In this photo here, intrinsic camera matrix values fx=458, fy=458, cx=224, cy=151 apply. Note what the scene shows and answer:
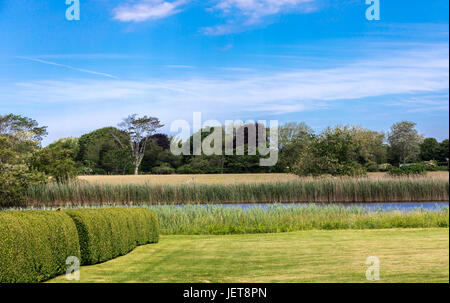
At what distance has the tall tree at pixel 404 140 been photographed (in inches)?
1159

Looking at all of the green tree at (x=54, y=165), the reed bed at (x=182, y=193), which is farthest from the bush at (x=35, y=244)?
the green tree at (x=54, y=165)

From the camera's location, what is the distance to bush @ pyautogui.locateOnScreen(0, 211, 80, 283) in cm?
547

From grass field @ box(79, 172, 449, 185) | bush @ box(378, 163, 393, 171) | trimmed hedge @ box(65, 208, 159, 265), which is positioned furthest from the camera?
bush @ box(378, 163, 393, 171)

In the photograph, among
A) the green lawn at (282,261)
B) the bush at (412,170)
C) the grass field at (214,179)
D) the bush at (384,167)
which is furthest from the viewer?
the bush at (384,167)

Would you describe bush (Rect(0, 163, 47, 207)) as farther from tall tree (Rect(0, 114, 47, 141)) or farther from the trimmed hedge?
the trimmed hedge

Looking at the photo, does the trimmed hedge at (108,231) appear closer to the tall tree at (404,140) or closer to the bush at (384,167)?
the tall tree at (404,140)

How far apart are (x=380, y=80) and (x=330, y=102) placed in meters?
2.33

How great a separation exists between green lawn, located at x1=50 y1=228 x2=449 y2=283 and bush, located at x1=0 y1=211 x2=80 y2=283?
0.31m

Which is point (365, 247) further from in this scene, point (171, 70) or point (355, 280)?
point (171, 70)

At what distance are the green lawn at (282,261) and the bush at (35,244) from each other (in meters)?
0.31

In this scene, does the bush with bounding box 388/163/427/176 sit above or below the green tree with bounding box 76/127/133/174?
below

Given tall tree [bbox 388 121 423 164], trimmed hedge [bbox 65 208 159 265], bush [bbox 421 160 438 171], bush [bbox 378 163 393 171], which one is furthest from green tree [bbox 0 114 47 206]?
tall tree [bbox 388 121 423 164]

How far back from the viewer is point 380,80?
17.1m
